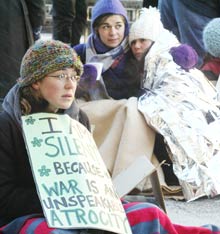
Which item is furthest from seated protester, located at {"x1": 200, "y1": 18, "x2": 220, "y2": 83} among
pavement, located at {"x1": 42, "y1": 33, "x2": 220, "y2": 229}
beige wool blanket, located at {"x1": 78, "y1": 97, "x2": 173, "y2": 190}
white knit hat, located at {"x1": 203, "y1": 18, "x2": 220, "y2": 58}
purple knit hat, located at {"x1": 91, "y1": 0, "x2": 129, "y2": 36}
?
pavement, located at {"x1": 42, "y1": 33, "x2": 220, "y2": 229}

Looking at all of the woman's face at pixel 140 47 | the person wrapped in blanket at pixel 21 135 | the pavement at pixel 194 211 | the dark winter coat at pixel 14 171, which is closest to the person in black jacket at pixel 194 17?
the woman's face at pixel 140 47

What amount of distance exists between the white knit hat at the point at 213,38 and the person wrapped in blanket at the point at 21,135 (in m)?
1.84

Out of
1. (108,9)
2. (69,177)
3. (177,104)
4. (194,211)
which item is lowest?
(194,211)

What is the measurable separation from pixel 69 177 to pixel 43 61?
473mm

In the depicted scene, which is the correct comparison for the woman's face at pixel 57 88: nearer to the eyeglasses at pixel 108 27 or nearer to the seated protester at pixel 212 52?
the eyeglasses at pixel 108 27

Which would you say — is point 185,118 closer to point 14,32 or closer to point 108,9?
point 108,9

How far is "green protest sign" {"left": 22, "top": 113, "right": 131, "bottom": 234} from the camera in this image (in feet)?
9.27

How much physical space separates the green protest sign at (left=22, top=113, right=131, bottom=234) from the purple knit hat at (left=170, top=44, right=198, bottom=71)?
1.47 meters

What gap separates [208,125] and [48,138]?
1538 millimetres

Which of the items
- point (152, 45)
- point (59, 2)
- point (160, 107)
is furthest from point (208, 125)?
point (59, 2)

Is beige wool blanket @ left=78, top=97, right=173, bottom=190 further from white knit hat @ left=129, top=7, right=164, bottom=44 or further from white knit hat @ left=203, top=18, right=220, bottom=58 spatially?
white knit hat @ left=203, top=18, right=220, bottom=58

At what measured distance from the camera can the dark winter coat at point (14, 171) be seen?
292 centimetres

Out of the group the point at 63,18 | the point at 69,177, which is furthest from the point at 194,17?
the point at 69,177

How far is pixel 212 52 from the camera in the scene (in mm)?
4820
